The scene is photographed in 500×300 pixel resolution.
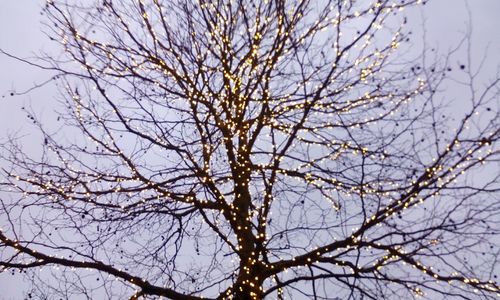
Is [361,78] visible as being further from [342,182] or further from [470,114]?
[470,114]

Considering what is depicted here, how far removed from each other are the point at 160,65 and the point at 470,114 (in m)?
2.92

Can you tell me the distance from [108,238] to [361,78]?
9.73ft

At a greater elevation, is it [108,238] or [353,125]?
[353,125]

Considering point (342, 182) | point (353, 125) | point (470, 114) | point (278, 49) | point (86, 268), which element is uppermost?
point (278, 49)

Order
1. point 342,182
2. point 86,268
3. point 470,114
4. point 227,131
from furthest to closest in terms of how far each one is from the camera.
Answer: point 342,182
point 227,131
point 86,268
point 470,114

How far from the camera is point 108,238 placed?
207 inches

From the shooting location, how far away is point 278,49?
494 cm

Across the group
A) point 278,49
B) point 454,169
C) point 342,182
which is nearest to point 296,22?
point 278,49

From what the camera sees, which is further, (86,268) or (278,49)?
(278,49)

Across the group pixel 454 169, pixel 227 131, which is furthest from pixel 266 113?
pixel 454 169

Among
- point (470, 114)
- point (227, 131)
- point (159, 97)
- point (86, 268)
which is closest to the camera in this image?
point (470, 114)

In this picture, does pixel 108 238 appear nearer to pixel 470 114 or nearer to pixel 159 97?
pixel 159 97

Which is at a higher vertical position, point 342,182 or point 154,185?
point 342,182

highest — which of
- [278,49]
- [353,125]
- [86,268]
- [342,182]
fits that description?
[278,49]
